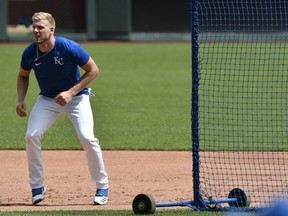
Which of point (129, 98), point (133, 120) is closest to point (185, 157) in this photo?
point (133, 120)

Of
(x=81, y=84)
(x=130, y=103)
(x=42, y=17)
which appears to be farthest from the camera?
(x=130, y=103)

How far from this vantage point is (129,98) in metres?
19.3

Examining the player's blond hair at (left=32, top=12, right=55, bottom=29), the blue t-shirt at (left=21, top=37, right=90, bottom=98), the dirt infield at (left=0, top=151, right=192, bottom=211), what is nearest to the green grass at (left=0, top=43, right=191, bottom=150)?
the dirt infield at (left=0, top=151, right=192, bottom=211)

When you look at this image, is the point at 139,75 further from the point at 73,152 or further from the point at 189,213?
the point at 189,213

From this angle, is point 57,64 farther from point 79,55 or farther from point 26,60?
point 26,60

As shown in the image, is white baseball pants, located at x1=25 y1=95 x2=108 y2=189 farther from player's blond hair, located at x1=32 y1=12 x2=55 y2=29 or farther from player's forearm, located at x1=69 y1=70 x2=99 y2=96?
player's blond hair, located at x1=32 y1=12 x2=55 y2=29

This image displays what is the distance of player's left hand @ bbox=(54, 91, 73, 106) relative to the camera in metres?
8.46

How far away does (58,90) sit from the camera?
8773mm

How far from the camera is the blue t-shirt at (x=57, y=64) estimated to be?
28.2 feet

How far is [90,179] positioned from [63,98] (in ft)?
7.70

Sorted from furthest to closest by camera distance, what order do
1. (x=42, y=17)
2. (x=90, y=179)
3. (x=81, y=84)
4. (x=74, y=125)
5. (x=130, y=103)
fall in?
1. (x=130, y=103)
2. (x=90, y=179)
3. (x=74, y=125)
4. (x=81, y=84)
5. (x=42, y=17)

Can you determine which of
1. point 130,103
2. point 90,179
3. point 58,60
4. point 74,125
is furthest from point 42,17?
point 130,103

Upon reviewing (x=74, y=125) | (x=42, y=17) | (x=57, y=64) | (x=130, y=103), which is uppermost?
(x=42, y=17)

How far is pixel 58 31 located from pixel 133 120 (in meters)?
21.1
